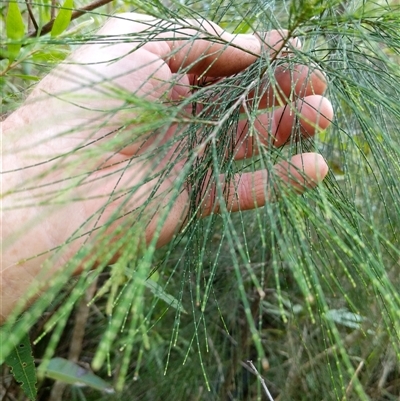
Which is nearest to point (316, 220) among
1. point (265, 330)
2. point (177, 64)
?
point (177, 64)

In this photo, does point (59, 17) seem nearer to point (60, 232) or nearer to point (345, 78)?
point (60, 232)

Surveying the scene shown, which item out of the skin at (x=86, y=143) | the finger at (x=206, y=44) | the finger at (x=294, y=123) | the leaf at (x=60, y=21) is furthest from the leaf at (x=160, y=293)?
the leaf at (x=60, y=21)

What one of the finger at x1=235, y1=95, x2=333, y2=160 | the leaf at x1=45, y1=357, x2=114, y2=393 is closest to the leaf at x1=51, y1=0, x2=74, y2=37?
the finger at x1=235, y1=95, x2=333, y2=160

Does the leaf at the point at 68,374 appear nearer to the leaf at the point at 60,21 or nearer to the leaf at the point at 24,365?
the leaf at the point at 24,365

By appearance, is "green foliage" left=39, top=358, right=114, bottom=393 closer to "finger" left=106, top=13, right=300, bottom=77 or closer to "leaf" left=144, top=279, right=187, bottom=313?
"leaf" left=144, top=279, right=187, bottom=313

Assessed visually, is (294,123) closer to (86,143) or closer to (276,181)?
(276,181)

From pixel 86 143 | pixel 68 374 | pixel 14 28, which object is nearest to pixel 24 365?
pixel 68 374

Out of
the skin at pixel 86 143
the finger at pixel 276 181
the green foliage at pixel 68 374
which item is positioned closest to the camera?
the finger at pixel 276 181
